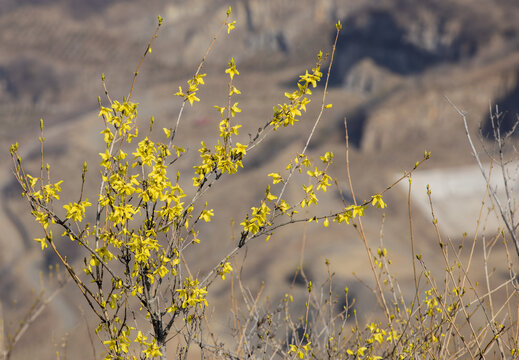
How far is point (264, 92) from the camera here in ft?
246

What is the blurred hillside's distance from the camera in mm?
36062

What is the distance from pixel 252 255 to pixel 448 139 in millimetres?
28671

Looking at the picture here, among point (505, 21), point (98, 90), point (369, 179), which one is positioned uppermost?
point (98, 90)

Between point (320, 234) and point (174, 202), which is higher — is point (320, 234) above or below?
above

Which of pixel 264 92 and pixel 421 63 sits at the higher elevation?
pixel 264 92

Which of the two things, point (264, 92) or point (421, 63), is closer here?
point (421, 63)

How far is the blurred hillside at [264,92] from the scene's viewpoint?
3606cm

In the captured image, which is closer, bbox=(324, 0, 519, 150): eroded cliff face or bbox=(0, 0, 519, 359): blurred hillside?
bbox=(0, 0, 519, 359): blurred hillside

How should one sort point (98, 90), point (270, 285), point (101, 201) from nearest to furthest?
point (101, 201) → point (270, 285) → point (98, 90)

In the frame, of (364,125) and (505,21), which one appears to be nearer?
(364,125)

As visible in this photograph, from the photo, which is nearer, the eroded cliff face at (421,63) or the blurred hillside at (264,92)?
the blurred hillside at (264,92)

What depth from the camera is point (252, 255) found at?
35562mm

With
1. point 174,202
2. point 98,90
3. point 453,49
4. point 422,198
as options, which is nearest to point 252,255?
point 422,198

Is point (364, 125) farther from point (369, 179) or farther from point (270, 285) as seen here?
point (270, 285)
